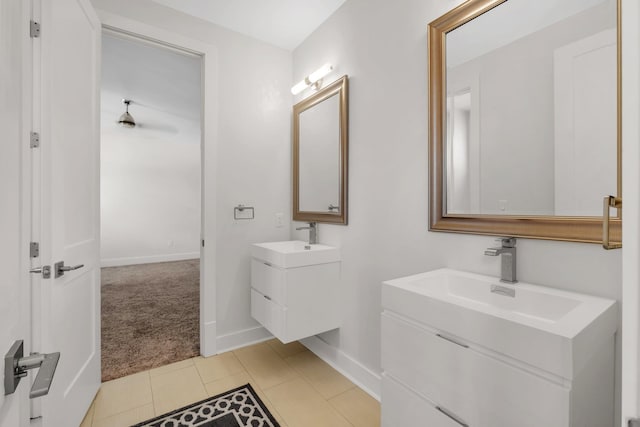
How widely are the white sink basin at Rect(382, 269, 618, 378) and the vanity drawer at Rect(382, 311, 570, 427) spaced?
0.18 feet

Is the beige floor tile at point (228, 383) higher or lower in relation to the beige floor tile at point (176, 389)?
higher

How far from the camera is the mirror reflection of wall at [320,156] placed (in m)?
2.14

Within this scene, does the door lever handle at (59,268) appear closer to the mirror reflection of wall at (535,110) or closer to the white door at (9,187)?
the white door at (9,187)

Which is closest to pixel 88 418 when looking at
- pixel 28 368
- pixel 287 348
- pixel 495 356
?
pixel 287 348

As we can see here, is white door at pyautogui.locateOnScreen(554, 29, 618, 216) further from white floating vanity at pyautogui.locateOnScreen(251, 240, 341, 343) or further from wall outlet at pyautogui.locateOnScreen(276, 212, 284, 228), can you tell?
wall outlet at pyautogui.locateOnScreen(276, 212, 284, 228)

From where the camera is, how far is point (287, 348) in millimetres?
2400

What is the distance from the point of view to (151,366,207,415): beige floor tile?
68.3 inches

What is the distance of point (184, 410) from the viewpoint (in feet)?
5.47

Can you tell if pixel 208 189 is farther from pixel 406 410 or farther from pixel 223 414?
pixel 406 410

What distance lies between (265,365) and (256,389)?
0.29 meters

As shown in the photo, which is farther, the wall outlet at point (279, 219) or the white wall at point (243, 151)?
the wall outlet at point (279, 219)

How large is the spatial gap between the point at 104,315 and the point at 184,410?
204cm

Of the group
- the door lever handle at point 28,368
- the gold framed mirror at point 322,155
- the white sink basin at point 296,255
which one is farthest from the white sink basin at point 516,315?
the door lever handle at point 28,368

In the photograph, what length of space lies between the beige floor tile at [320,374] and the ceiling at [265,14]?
253 cm
